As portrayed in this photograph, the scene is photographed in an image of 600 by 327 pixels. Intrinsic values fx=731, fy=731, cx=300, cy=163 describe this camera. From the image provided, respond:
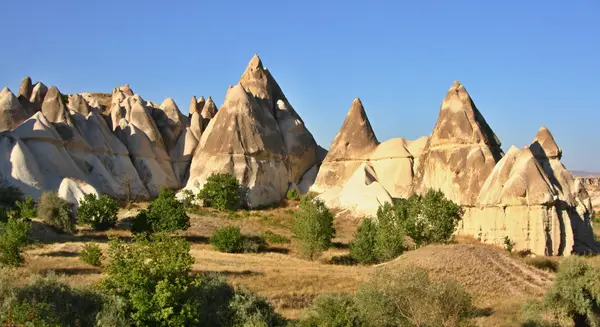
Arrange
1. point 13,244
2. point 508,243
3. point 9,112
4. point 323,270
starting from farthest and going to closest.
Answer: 1. point 9,112
2. point 508,243
3. point 323,270
4. point 13,244

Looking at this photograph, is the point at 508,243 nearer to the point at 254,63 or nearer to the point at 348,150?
the point at 348,150

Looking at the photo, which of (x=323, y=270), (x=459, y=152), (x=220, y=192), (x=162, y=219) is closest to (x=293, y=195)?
(x=220, y=192)

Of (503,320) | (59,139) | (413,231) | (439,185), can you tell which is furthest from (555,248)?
(59,139)

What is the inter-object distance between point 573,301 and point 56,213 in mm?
18549

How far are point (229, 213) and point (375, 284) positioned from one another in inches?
809

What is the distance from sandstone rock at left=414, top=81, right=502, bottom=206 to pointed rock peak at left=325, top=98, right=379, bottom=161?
5.07 m

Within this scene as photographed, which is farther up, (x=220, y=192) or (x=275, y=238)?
(x=220, y=192)

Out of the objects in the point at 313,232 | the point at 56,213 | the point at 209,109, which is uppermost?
the point at 209,109

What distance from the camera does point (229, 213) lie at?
35.6 m

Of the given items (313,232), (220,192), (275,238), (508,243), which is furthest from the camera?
(220,192)

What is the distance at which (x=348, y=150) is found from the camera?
4259cm

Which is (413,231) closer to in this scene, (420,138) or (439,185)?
(439,185)

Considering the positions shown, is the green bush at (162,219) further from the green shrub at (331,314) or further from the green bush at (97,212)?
the green shrub at (331,314)

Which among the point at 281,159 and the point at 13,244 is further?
the point at 281,159
